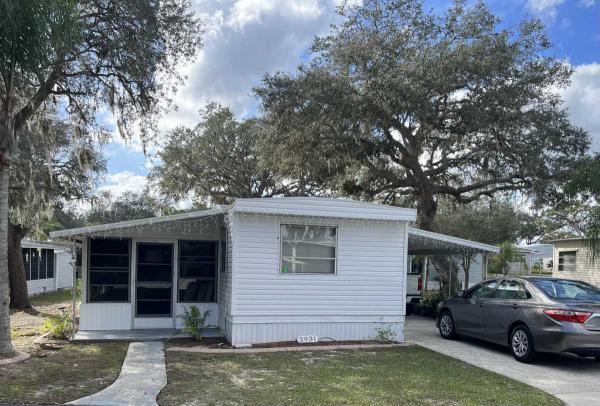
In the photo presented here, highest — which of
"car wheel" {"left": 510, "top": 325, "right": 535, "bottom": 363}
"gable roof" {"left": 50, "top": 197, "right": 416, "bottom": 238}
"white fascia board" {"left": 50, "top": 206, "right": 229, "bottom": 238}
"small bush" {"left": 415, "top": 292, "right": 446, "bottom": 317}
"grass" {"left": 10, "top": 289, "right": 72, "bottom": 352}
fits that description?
"gable roof" {"left": 50, "top": 197, "right": 416, "bottom": 238}

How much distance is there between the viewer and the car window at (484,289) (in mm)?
10031

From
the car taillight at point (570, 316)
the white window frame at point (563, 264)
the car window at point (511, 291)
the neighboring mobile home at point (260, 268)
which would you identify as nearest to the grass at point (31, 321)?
the neighboring mobile home at point (260, 268)

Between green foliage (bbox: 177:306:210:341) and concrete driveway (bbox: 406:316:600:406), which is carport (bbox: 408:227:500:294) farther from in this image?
green foliage (bbox: 177:306:210:341)

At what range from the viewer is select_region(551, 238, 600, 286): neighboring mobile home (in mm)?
21808

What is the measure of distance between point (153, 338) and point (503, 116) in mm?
10501

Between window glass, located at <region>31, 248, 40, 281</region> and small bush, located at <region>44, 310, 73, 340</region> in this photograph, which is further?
window glass, located at <region>31, 248, 40, 281</region>

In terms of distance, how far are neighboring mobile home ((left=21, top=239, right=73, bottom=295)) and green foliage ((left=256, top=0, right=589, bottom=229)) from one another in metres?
13.3

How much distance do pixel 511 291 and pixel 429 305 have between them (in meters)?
6.10

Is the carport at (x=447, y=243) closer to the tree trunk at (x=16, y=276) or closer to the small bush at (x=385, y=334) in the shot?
the small bush at (x=385, y=334)

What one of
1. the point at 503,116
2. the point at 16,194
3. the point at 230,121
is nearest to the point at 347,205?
the point at 503,116

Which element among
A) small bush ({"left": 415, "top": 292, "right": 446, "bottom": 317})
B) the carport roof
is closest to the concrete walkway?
the carport roof

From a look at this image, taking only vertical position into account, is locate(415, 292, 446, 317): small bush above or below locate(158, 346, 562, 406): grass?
below

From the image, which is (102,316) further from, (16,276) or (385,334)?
(16,276)

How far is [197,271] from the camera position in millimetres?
11562
